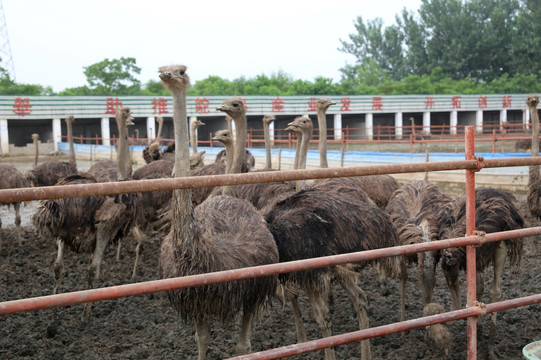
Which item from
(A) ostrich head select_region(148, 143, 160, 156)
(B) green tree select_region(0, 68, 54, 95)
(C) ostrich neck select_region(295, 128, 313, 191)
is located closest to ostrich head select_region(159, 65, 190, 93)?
(C) ostrich neck select_region(295, 128, 313, 191)

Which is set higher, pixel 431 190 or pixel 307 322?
pixel 431 190

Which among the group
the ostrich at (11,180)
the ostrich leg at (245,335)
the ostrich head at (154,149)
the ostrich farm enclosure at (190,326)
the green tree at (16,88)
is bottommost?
the ostrich farm enclosure at (190,326)

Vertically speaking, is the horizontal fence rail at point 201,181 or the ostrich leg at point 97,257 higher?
the horizontal fence rail at point 201,181

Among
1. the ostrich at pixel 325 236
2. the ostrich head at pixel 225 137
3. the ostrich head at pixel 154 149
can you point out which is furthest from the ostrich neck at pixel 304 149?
the ostrich head at pixel 154 149

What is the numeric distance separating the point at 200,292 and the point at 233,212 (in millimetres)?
747

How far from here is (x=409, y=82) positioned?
42.2 metres

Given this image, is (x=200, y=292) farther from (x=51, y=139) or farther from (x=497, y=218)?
(x=51, y=139)

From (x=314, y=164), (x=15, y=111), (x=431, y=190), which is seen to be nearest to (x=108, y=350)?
(x=431, y=190)

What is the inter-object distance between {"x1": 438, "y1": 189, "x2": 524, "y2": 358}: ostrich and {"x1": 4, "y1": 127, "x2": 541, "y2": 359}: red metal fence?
1375 millimetres

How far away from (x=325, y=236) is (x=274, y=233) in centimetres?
33

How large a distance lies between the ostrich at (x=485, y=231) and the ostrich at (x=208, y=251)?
4.60ft

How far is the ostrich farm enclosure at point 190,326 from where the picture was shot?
4234 millimetres

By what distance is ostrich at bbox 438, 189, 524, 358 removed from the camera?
4137 millimetres

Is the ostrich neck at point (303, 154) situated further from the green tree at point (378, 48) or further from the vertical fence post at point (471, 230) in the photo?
the green tree at point (378, 48)
